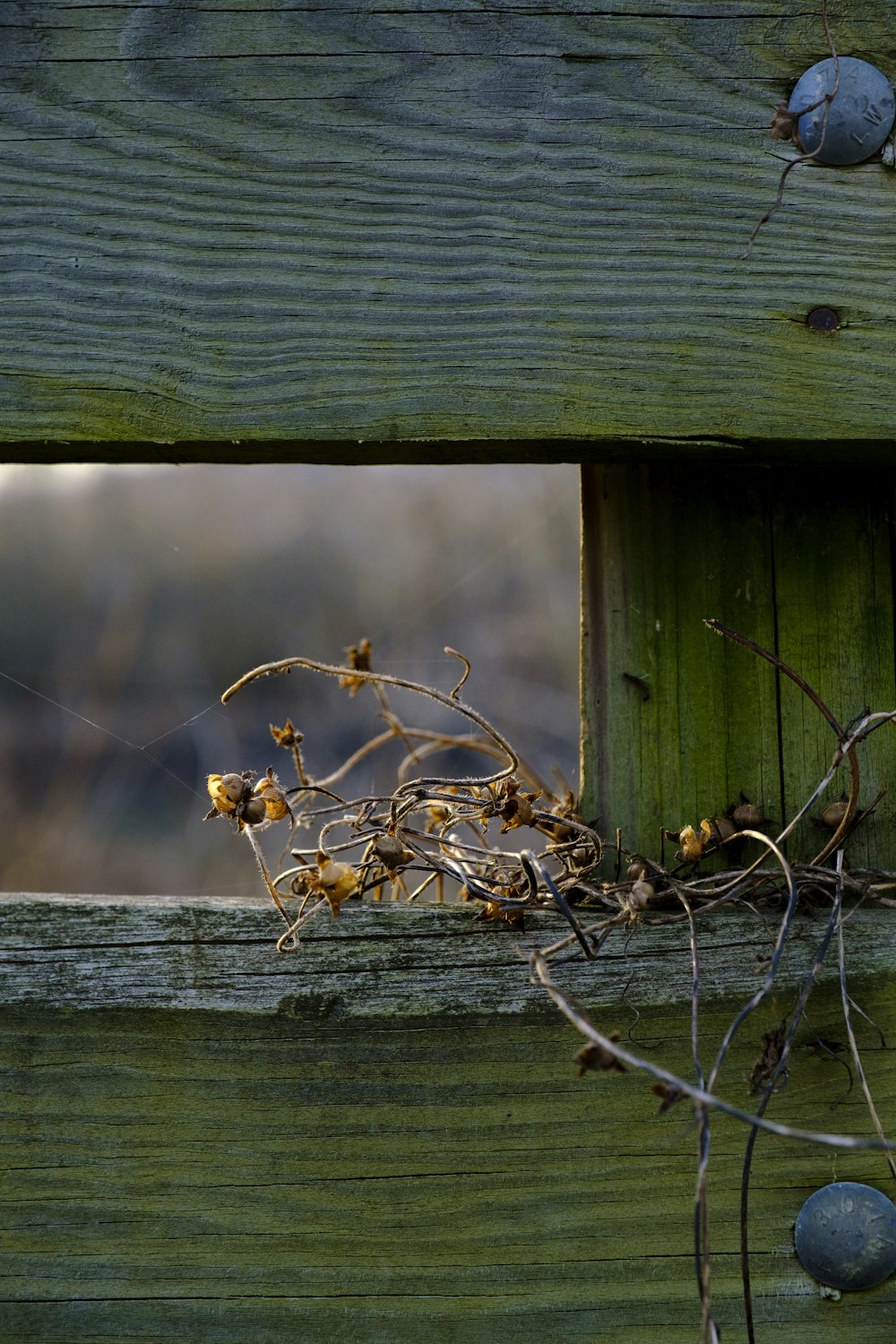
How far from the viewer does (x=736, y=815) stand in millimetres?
1034

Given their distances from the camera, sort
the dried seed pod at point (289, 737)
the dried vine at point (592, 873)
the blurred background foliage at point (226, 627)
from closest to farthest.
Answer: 1. the dried vine at point (592, 873)
2. the dried seed pod at point (289, 737)
3. the blurred background foliage at point (226, 627)

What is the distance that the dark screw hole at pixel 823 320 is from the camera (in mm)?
913

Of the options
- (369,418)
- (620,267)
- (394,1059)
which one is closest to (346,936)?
(394,1059)

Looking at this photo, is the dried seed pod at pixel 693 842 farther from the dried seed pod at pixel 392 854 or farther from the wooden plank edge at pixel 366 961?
the dried seed pod at pixel 392 854

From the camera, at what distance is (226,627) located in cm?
1121

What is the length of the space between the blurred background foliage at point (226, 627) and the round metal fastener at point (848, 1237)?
5.94 metres

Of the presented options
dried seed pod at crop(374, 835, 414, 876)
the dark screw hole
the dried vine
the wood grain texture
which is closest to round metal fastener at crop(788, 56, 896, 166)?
the wood grain texture

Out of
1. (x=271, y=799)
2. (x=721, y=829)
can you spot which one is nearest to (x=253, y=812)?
(x=271, y=799)

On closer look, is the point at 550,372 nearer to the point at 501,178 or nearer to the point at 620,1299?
the point at 501,178

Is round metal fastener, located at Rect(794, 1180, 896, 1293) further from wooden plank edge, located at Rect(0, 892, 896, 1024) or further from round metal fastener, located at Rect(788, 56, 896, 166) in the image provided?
round metal fastener, located at Rect(788, 56, 896, 166)

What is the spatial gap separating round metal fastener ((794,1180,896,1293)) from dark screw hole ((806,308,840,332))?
82cm

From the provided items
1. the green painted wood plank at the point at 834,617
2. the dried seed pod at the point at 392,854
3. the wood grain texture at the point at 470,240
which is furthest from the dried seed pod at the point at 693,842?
the wood grain texture at the point at 470,240

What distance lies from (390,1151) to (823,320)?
35.1 inches

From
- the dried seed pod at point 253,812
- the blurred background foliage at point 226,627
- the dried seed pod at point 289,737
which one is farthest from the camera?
the blurred background foliage at point 226,627
